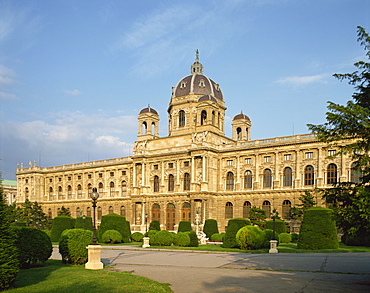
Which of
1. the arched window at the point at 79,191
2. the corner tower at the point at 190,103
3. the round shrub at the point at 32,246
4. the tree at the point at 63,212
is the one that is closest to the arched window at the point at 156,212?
the corner tower at the point at 190,103

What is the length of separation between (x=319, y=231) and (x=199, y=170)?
29.4 metres

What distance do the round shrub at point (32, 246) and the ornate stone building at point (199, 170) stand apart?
30182 millimetres

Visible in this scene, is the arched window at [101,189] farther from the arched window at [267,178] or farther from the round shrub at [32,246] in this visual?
the round shrub at [32,246]

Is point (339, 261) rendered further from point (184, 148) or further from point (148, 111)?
point (148, 111)

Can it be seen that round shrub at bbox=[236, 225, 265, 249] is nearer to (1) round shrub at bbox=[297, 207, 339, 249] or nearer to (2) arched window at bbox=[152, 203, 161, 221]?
(1) round shrub at bbox=[297, 207, 339, 249]

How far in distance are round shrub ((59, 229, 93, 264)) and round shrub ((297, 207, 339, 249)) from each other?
17.0 m

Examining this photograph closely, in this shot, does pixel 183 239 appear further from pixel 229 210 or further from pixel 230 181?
pixel 230 181

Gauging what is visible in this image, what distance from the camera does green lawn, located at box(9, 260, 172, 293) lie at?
43.7ft

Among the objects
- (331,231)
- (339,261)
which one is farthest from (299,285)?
(331,231)

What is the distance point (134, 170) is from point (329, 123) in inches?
2095

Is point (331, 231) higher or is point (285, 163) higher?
point (285, 163)

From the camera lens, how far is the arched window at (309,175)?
51375mm

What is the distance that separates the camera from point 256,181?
183 feet

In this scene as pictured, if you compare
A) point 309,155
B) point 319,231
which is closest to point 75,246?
point 319,231
